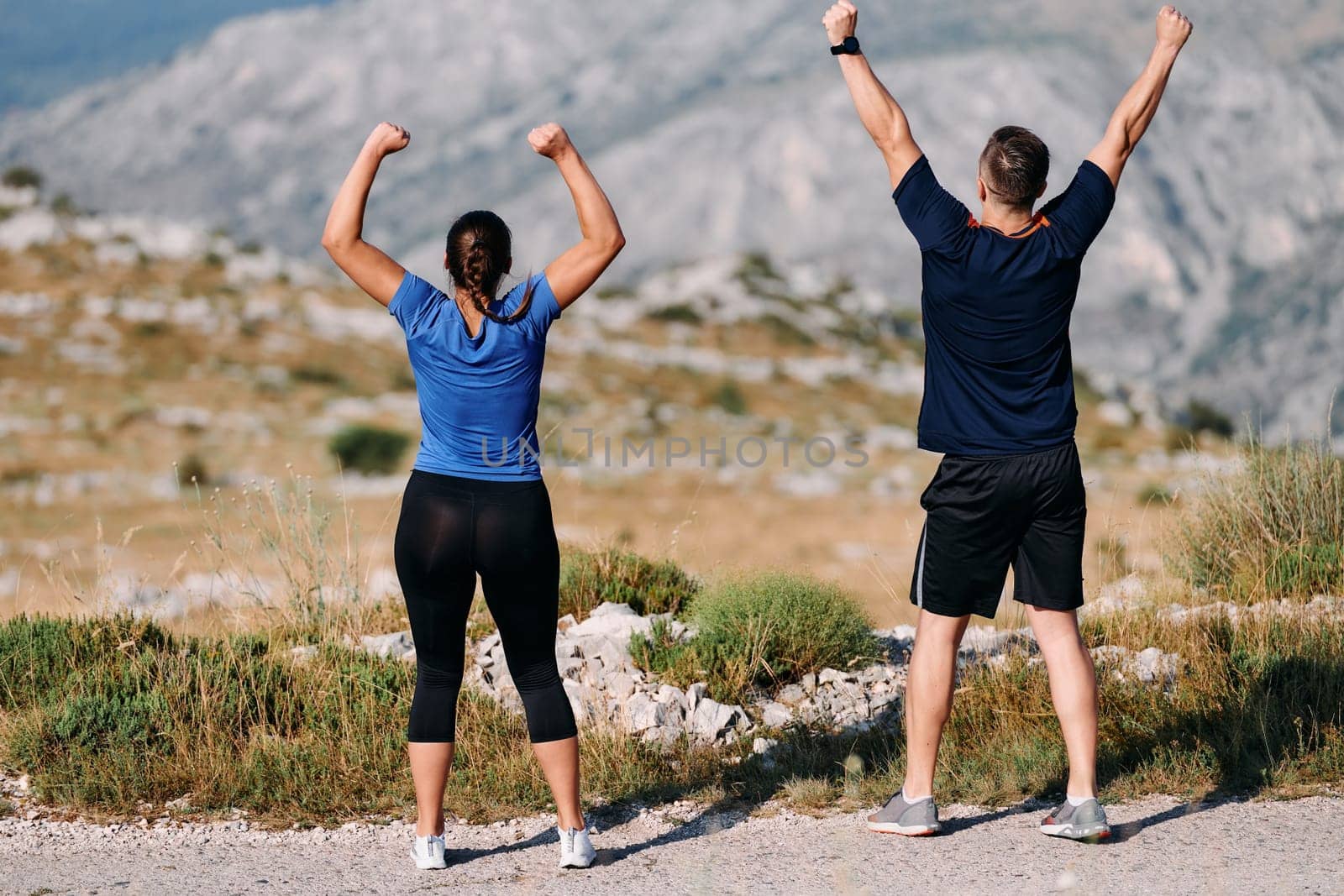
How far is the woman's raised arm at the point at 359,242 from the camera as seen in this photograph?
13.7ft

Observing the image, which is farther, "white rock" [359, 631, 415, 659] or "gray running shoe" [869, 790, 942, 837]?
"white rock" [359, 631, 415, 659]

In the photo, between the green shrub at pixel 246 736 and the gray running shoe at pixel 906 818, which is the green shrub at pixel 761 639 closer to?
the green shrub at pixel 246 736

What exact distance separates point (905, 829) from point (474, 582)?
5.64ft

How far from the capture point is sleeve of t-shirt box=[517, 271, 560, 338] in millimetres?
4156

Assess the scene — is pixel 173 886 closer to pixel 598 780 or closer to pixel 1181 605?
pixel 598 780

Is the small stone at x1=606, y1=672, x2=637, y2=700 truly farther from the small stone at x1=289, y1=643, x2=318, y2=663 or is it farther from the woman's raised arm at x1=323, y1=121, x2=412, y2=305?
the woman's raised arm at x1=323, y1=121, x2=412, y2=305

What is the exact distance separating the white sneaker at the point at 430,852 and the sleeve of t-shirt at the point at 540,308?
1753 millimetres

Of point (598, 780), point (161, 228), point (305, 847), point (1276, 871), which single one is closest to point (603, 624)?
point (598, 780)

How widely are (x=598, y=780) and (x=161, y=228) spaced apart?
7226cm

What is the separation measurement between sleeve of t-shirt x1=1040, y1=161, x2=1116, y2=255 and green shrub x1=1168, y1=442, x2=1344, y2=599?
4066 mm

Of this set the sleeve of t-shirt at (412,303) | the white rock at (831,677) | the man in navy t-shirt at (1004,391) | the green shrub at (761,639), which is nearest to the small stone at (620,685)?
the green shrub at (761,639)

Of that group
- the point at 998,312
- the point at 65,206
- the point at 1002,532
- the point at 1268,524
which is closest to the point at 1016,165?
the point at 998,312

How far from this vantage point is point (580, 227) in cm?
420

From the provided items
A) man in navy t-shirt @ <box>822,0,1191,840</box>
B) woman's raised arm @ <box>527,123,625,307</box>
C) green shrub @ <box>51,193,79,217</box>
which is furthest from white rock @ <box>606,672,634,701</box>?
green shrub @ <box>51,193,79,217</box>
